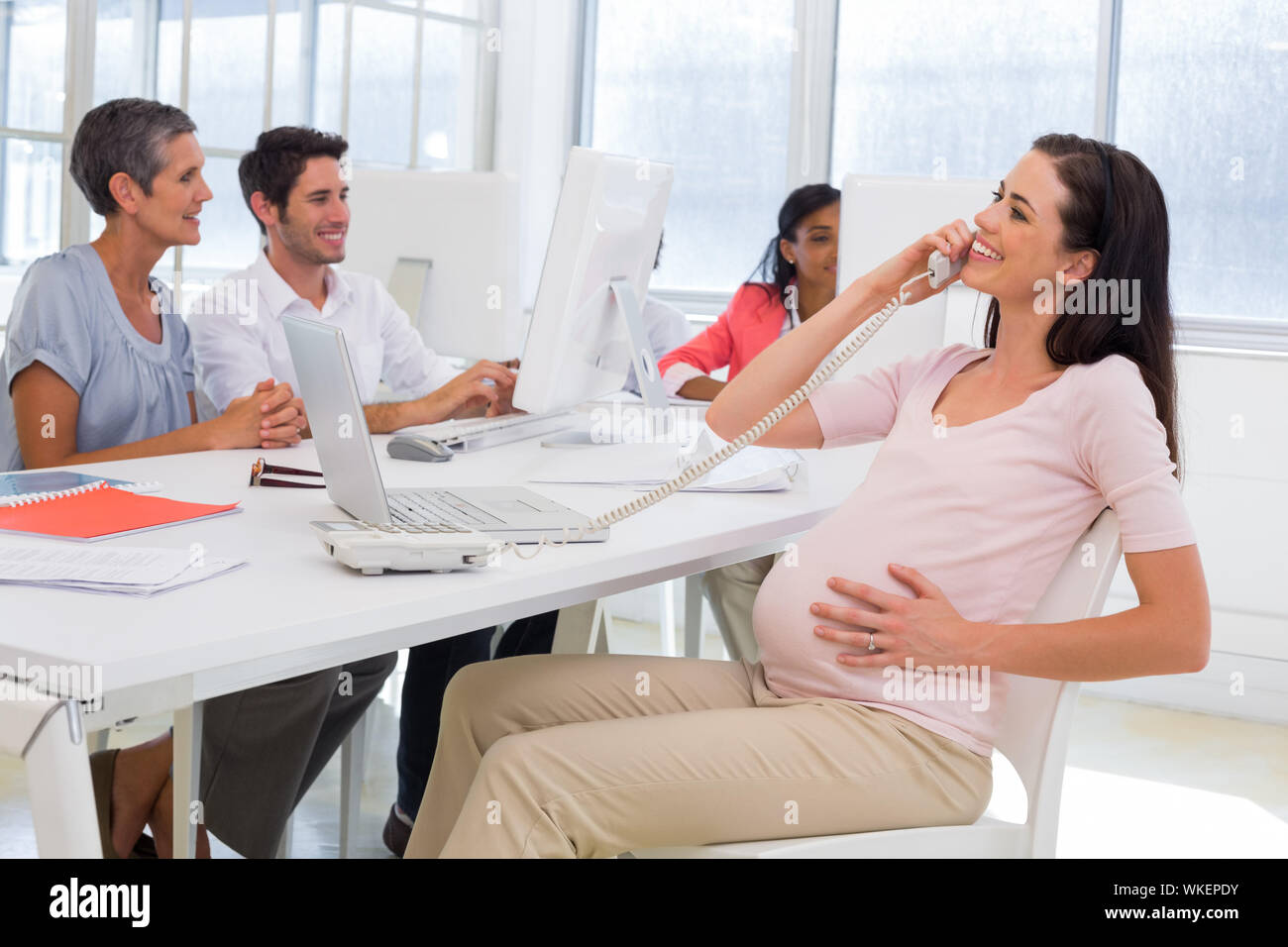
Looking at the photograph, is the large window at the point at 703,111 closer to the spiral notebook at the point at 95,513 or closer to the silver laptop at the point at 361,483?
the silver laptop at the point at 361,483

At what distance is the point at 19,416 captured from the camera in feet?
6.70

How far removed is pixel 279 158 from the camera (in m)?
2.69

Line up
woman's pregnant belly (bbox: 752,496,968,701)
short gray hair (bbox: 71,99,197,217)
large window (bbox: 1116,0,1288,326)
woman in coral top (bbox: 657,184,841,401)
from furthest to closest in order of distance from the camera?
large window (bbox: 1116,0,1288,326)
woman in coral top (bbox: 657,184,841,401)
short gray hair (bbox: 71,99,197,217)
woman's pregnant belly (bbox: 752,496,968,701)

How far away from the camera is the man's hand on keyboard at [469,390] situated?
2.33 m

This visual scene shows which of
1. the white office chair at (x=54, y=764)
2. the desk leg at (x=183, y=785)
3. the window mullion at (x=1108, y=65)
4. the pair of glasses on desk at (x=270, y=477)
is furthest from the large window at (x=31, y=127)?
the window mullion at (x=1108, y=65)

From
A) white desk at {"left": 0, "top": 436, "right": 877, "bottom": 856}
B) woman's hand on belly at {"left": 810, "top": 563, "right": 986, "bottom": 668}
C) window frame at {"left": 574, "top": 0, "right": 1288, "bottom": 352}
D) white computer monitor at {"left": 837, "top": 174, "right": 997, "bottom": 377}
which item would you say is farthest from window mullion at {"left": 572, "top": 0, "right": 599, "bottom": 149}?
woman's hand on belly at {"left": 810, "top": 563, "right": 986, "bottom": 668}

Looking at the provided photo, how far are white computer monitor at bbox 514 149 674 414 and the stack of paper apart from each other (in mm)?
727

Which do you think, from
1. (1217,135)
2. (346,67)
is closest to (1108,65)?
(1217,135)

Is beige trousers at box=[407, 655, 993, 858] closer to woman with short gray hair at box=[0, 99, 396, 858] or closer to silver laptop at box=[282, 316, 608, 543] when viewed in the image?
silver laptop at box=[282, 316, 608, 543]

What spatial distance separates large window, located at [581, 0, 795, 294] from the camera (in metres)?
4.15

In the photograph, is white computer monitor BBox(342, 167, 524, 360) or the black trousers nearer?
the black trousers

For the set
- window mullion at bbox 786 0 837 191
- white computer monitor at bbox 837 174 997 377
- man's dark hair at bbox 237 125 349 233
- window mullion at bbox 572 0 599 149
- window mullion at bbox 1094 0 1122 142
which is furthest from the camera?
window mullion at bbox 572 0 599 149

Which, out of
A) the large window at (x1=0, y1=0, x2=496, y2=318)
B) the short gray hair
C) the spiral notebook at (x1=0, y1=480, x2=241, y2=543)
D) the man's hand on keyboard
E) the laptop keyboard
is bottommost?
the spiral notebook at (x1=0, y1=480, x2=241, y2=543)
